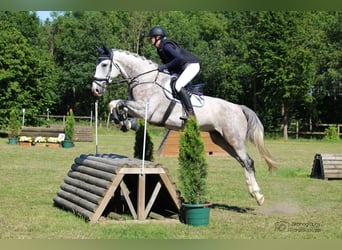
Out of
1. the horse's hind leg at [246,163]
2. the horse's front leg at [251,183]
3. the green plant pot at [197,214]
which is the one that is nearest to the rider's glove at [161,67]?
the horse's hind leg at [246,163]

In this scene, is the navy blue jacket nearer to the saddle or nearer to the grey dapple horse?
the saddle

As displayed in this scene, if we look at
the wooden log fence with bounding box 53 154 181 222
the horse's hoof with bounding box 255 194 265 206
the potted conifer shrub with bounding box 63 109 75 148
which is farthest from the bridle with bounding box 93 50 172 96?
the potted conifer shrub with bounding box 63 109 75 148

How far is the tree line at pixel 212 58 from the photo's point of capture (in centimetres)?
3509

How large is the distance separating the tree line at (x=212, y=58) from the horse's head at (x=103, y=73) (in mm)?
27107

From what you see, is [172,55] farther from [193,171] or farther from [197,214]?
[197,214]

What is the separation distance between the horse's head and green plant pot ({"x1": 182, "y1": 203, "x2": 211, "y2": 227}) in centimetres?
196

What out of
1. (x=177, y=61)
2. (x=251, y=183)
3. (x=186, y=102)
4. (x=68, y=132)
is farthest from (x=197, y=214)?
A: (x=68, y=132)

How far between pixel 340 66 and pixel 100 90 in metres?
38.8

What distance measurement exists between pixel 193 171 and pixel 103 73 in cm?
190

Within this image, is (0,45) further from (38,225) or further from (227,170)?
(38,225)

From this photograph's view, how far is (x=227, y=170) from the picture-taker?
13938mm

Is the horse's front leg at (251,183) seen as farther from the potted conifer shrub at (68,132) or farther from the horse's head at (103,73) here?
the potted conifer shrub at (68,132)

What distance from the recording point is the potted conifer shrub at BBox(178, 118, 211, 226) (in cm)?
634
